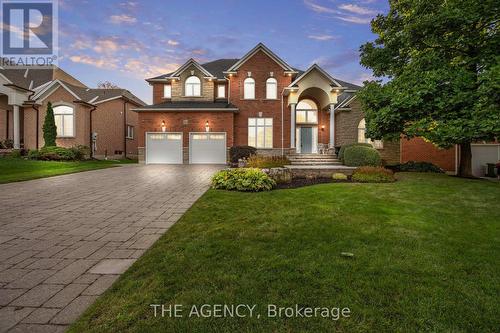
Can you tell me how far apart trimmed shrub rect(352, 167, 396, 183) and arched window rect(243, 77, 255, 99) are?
12.3m

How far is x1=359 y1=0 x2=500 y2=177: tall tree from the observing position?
8750 millimetres

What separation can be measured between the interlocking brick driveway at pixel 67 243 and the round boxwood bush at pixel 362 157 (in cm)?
928

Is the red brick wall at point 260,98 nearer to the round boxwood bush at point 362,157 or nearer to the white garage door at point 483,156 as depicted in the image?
the round boxwood bush at point 362,157

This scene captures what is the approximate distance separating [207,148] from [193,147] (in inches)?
44.9

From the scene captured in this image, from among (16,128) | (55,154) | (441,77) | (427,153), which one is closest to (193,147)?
(55,154)

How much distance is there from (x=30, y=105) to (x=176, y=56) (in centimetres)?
1792

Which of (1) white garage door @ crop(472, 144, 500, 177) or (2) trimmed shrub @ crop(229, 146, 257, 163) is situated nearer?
(1) white garage door @ crop(472, 144, 500, 177)

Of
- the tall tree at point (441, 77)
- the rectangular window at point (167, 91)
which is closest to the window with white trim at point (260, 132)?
the rectangular window at point (167, 91)

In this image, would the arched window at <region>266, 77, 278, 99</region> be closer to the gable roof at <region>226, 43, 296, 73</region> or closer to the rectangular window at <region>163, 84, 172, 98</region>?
the gable roof at <region>226, 43, 296, 73</region>

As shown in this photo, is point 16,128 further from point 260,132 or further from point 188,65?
point 260,132

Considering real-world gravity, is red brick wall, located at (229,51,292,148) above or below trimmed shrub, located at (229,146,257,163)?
above

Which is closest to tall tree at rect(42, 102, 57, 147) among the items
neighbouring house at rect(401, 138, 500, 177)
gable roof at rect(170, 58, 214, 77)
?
gable roof at rect(170, 58, 214, 77)

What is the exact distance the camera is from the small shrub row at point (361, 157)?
1338 centimetres

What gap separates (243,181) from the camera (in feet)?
28.1
